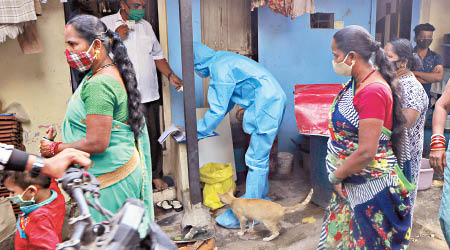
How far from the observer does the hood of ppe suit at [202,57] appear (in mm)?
4340

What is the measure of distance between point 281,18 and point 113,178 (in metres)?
4.14

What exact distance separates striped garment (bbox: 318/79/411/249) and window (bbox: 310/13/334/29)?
3755 millimetres

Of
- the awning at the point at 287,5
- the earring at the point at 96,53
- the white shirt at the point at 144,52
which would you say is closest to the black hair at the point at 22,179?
the earring at the point at 96,53

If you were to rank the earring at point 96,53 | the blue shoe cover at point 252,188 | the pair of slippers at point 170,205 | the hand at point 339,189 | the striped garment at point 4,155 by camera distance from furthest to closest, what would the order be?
the pair of slippers at point 170,205, the blue shoe cover at point 252,188, the hand at point 339,189, the earring at point 96,53, the striped garment at point 4,155

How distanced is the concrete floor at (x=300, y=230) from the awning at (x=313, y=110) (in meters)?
1.03

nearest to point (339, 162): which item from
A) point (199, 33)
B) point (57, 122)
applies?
point (199, 33)

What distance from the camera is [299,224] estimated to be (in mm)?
4117

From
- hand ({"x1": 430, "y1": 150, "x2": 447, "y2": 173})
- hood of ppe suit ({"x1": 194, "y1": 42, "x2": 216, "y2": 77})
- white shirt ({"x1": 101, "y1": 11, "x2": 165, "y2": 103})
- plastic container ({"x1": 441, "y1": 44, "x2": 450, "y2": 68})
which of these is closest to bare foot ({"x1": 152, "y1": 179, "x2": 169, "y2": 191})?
white shirt ({"x1": 101, "y1": 11, "x2": 165, "y2": 103})

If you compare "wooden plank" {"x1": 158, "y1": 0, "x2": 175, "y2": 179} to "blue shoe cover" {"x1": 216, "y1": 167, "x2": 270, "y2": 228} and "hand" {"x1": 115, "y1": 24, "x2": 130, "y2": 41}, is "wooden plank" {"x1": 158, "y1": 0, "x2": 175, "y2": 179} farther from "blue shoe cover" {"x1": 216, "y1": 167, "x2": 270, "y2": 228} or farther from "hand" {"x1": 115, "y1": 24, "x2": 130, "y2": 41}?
"blue shoe cover" {"x1": 216, "y1": 167, "x2": 270, "y2": 228}

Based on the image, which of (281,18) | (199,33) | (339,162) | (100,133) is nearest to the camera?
(100,133)

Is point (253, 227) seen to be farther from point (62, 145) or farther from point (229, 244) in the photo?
point (62, 145)

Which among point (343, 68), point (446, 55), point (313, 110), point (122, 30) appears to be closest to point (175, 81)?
point (122, 30)

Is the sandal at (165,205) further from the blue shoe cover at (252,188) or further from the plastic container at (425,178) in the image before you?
the plastic container at (425,178)

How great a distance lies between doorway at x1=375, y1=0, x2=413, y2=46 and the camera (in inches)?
252
